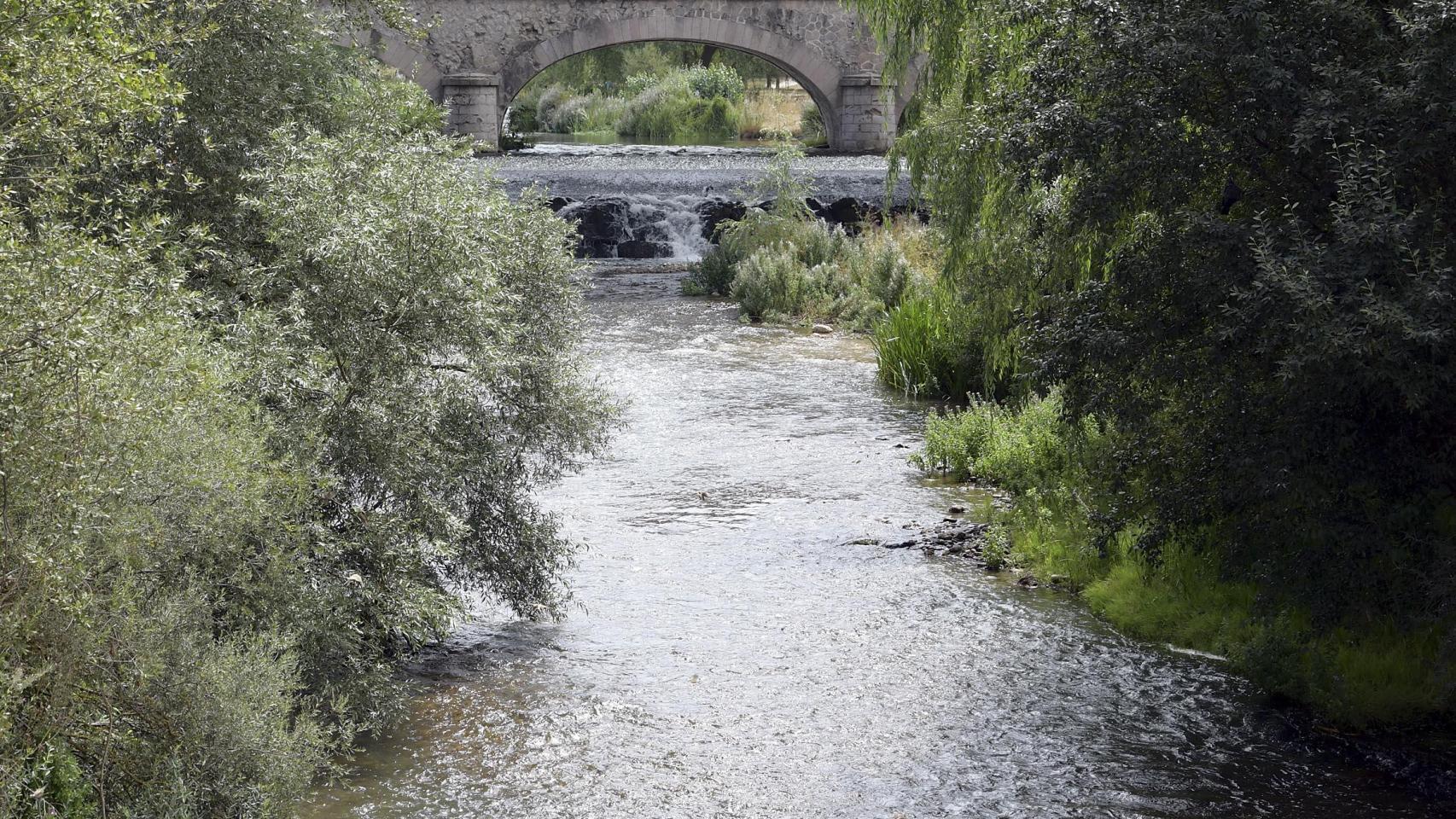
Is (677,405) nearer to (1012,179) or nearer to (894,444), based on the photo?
(894,444)

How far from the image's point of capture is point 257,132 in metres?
8.15

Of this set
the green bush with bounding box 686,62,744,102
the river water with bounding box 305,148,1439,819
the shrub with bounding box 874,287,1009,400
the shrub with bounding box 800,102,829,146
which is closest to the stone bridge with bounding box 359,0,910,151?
the shrub with bounding box 800,102,829,146

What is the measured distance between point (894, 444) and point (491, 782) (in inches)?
261

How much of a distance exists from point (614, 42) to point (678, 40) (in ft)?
5.06

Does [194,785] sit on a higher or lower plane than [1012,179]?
lower

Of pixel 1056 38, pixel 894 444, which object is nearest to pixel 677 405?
pixel 894 444

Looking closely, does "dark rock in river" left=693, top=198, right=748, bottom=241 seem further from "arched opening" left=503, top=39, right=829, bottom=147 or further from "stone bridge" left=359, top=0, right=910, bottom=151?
"arched opening" left=503, top=39, right=829, bottom=147

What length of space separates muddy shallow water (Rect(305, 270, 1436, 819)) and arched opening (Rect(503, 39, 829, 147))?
104 ft

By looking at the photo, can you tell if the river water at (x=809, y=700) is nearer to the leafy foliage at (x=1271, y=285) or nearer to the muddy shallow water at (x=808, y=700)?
the muddy shallow water at (x=808, y=700)

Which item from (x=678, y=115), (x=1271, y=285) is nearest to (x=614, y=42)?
(x=678, y=115)

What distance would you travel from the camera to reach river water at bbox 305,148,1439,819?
5.68 meters

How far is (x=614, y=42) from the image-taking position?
113 ft

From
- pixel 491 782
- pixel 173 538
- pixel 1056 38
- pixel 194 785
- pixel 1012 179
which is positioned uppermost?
pixel 1056 38

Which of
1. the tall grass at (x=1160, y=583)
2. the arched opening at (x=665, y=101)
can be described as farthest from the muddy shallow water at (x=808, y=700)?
the arched opening at (x=665, y=101)
